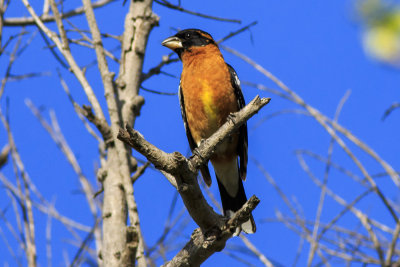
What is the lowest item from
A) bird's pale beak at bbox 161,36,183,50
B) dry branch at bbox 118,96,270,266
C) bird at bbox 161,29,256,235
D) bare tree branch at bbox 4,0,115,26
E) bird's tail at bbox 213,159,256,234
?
dry branch at bbox 118,96,270,266

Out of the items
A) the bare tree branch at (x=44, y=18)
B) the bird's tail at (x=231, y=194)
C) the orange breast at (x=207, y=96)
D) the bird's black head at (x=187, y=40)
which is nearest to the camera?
the orange breast at (x=207, y=96)

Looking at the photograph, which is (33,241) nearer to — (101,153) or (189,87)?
(101,153)

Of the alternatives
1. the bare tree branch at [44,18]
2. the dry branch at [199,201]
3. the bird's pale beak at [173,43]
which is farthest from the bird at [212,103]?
the dry branch at [199,201]

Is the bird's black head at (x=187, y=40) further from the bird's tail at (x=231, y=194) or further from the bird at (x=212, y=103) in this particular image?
the bird's tail at (x=231, y=194)

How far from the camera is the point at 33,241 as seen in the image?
3.47 metres

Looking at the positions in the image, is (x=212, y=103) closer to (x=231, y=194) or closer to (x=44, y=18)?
(x=231, y=194)

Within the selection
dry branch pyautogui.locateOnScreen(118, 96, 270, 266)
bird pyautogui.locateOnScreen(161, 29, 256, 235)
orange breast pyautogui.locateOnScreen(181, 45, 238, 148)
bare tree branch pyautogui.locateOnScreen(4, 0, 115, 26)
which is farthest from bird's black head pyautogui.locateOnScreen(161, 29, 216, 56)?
dry branch pyautogui.locateOnScreen(118, 96, 270, 266)

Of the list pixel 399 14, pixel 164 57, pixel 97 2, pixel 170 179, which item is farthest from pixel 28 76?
pixel 399 14

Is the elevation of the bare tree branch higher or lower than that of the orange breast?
higher

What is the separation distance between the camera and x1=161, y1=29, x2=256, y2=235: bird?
15.1ft

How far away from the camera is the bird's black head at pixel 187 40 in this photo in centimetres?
517

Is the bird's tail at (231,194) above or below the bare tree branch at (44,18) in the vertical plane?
below

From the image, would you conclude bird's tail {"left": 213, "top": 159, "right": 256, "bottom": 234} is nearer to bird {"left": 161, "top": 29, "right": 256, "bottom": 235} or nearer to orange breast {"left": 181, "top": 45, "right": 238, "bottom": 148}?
bird {"left": 161, "top": 29, "right": 256, "bottom": 235}

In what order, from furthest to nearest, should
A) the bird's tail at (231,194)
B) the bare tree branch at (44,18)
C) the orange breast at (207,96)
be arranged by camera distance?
the bare tree branch at (44,18) → the bird's tail at (231,194) → the orange breast at (207,96)
